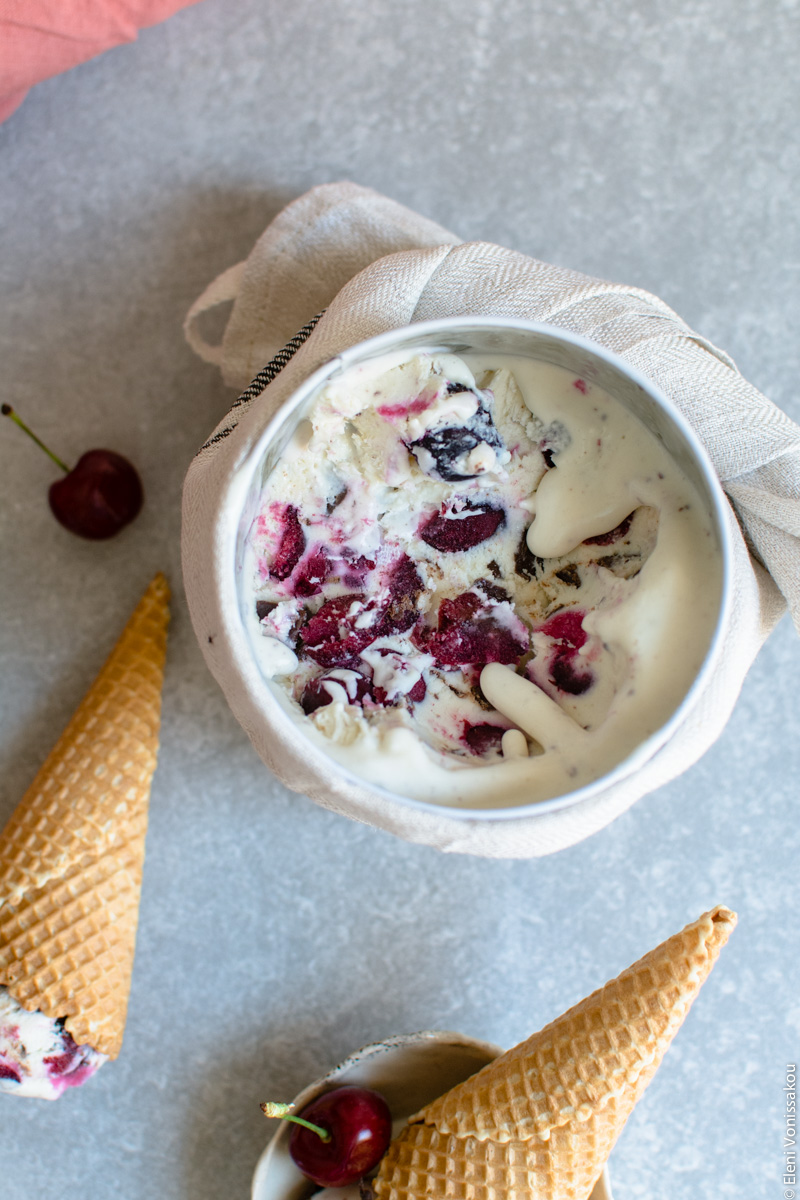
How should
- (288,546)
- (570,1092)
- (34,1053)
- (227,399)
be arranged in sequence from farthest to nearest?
(227,399) < (34,1053) < (570,1092) < (288,546)

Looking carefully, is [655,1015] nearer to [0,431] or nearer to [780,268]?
[780,268]

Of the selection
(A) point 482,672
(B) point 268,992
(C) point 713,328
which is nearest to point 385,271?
(A) point 482,672

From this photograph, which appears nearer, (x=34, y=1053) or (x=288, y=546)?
(x=288, y=546)

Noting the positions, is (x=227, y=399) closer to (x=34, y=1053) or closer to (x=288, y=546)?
(x=288, y=546)

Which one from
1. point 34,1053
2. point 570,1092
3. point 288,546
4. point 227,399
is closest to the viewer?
point 288,546

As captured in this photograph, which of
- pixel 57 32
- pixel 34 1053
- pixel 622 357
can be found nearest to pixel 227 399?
pixel 57 32
